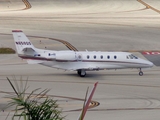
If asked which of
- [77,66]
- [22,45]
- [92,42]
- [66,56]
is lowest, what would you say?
[92,42]

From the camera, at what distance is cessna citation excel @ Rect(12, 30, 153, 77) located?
140 feet

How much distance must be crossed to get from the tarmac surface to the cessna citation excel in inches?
40.1

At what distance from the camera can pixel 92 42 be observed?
63.9m

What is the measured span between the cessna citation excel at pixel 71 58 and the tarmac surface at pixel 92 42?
102 cm

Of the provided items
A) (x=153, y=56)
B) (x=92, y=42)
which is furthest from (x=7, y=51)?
(x=153, y=56)

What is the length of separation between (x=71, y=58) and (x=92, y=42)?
20875 millimetres

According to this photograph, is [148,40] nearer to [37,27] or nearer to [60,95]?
[37,27]

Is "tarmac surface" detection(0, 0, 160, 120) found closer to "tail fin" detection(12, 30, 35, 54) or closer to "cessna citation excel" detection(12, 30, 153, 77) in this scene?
"cessna citation excel" detection(12, 30, 153, 77)

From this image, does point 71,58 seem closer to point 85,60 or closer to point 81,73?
point 85,60

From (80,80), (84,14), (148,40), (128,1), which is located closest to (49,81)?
(80,80)

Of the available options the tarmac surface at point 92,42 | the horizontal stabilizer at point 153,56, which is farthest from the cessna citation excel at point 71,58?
the horizontal stabilizer at point 153,56

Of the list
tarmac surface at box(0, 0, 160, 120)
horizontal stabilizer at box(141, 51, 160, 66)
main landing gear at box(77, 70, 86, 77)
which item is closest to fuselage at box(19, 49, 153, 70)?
main landing gear at box(77, 70, 86, 77)

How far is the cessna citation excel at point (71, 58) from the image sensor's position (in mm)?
42750

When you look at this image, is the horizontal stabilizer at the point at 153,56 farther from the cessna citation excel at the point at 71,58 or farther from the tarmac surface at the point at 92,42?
the cessna citation excel at the point at 71,58
